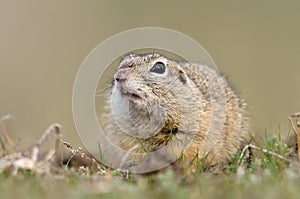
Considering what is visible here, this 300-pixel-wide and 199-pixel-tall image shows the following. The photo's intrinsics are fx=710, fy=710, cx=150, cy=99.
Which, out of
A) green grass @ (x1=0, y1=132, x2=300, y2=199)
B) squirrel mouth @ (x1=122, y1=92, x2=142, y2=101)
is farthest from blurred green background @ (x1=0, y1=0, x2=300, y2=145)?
green grass @ (x1=0, y1=132, x2=300, y2=199)

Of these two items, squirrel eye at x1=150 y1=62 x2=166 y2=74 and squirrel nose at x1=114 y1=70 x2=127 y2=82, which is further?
squirrel eye at x1=150 y1=62 x2=166 y2=74

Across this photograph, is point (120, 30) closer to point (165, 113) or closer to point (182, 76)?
point (182, 76)

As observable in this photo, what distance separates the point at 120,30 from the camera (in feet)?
48.0

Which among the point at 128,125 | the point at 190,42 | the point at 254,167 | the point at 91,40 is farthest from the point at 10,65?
the point at 254,167

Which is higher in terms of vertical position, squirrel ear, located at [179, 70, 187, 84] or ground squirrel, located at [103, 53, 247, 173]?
squirrel ear, located at [179, 70, 187, 84]

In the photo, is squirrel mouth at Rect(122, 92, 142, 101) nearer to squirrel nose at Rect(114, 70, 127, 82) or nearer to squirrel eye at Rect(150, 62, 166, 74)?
squirrel nose at Rect(114, 70, 127, 82)

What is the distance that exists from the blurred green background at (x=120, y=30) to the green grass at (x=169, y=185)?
5794 mm

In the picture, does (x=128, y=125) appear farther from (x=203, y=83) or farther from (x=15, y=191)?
(x=15, y=191)

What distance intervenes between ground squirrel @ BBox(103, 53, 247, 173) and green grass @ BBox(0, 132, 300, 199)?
0.88 metres

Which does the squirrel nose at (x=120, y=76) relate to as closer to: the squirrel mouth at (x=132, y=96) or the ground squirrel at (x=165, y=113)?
the ground squirrel at (x=165, y=113)

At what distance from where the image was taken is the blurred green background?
1161 centimetres

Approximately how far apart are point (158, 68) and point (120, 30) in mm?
8772

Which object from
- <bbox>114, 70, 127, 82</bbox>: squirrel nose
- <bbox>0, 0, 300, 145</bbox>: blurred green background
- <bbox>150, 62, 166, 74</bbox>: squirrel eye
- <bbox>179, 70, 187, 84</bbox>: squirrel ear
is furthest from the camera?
<bbox>0, 0, 300, 145</bbox>: blurred green background

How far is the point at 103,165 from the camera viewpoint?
5.35 m
